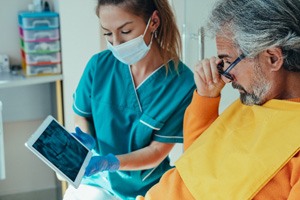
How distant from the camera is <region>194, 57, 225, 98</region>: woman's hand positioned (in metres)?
1.38

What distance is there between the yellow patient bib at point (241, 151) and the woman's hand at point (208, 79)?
75 millimetres

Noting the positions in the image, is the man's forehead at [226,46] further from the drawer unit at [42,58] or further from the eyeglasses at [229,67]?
the drawer unit at [42,58]

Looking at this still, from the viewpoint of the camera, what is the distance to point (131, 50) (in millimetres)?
1600

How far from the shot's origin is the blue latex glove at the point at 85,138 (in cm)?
162

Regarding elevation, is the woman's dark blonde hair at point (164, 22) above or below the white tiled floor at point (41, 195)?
above

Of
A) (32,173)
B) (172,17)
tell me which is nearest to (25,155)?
(32,173)

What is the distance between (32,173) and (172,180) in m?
1.88

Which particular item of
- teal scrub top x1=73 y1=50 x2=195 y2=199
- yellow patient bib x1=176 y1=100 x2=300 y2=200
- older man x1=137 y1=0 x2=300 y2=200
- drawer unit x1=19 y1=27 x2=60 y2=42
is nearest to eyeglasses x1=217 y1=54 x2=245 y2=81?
older man x1=137 y1=0 x2=300 y2=200

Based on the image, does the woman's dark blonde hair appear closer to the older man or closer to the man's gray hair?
the older man

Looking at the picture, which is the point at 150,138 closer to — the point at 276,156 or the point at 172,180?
the point at 172,180

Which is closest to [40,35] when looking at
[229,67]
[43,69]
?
[43,69]

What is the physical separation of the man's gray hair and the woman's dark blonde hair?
0.45 metres

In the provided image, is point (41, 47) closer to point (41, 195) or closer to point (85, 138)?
point (41, 195)

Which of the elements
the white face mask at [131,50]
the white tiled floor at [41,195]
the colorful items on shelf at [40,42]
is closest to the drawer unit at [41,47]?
the colorful items on shelf at [40,42]
